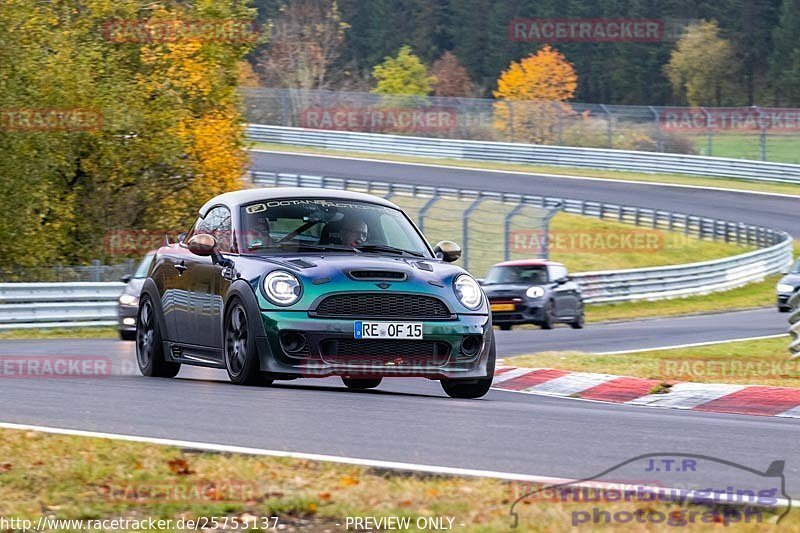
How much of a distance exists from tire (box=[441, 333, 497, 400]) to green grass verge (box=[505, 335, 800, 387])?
10.3 ft

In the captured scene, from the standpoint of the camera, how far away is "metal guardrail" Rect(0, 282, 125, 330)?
23875 mm

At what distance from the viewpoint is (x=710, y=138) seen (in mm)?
58750

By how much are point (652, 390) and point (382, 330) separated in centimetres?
351

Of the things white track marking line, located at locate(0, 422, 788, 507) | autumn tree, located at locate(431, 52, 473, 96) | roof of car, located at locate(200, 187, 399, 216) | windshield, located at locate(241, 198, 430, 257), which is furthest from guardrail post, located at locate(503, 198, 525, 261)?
autumn tree, located at locate(431, 52, 473, 96)

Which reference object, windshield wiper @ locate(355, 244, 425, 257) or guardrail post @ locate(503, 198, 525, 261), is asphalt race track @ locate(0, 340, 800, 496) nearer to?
windshield wiper @ locate(355, 244, 425, 257)

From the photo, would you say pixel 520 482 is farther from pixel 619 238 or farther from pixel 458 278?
pixel 619 238

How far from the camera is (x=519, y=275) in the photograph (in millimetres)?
26766

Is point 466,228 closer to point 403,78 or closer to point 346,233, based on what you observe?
point 346,233

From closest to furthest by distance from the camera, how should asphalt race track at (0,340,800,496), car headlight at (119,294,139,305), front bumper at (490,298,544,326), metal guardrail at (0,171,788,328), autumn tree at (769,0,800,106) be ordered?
asphalt race track at (0,340,800,496) → car headlight at (119,294,139,305) → metal guardrail at (0,171,788,328) → front bumper at (490,298,544,326) → autumn tree at (769,0,800,106)

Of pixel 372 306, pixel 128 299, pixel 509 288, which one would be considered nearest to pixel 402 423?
pixel 372 306

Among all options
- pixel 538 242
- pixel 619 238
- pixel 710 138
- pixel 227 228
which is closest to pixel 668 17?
pixel 710 138

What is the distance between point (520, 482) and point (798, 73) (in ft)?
297

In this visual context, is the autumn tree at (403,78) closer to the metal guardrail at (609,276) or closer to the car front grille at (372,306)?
the metal guardrail at (609,276)

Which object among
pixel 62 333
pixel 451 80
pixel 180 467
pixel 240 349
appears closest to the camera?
pixel 180 467
